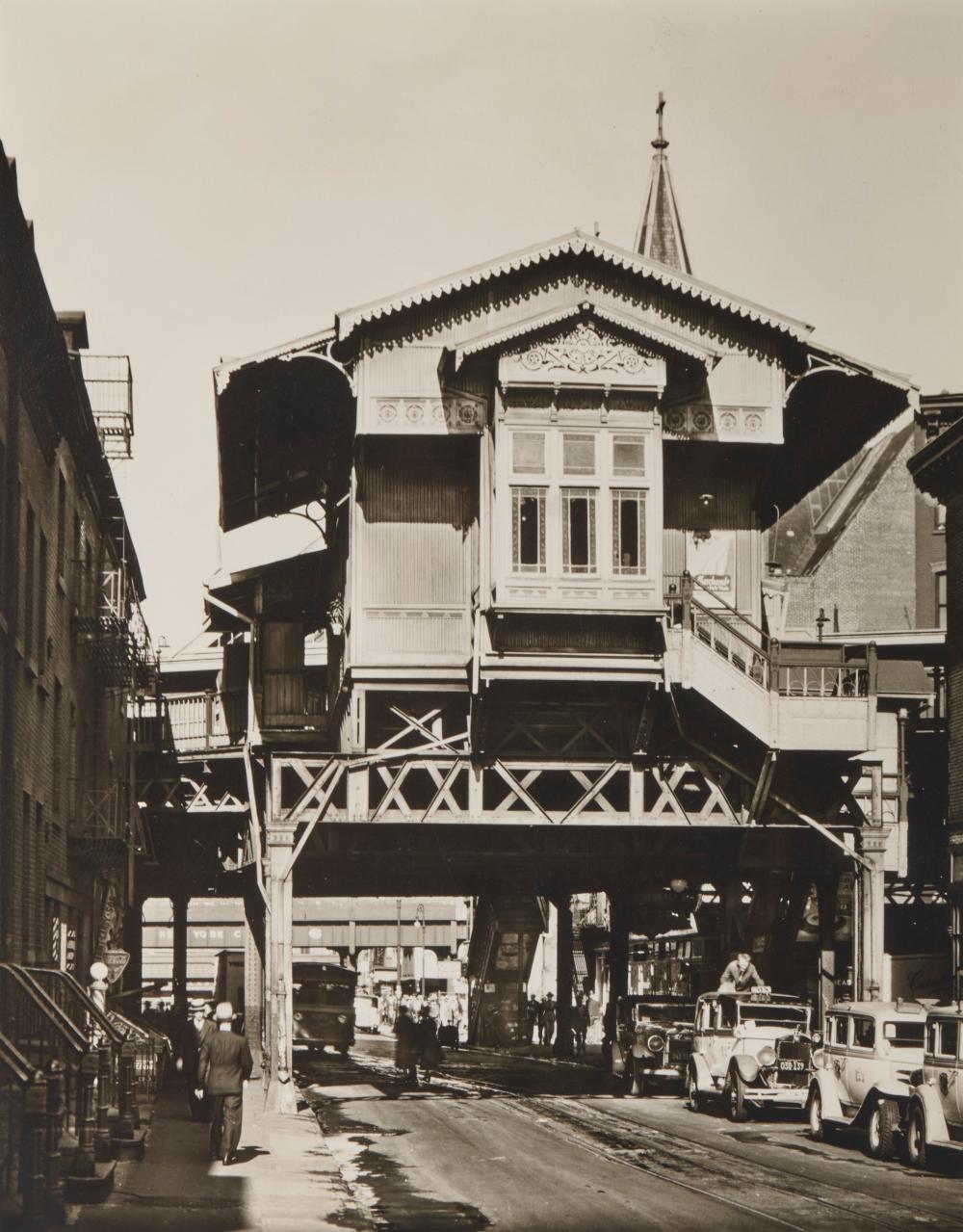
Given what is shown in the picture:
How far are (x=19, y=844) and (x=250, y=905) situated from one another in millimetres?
16799

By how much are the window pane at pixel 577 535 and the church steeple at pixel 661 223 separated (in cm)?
Answer: 4179

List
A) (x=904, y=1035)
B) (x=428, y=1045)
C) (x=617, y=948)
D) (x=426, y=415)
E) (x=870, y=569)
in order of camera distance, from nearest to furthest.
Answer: (x=904, y=1035) < (x=426, y=415) < (x=428, y=1045) < (x=617, y=948) < (x=870, y=569)

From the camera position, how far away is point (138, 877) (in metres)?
49.0

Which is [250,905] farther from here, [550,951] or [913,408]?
[550,951]

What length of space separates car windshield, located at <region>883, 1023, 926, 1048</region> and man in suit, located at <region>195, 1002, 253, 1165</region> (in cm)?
865

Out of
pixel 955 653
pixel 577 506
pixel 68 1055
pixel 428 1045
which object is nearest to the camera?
pixel 68 1055

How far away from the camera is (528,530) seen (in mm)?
→ 31281

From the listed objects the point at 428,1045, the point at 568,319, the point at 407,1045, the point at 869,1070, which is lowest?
the point at 428,1045

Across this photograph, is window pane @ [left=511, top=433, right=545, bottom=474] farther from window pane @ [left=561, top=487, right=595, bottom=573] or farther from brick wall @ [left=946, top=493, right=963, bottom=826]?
brick wall @ [left=946, top=493, right=963, bottom=826]

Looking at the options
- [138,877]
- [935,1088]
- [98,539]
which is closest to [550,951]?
[138,877]

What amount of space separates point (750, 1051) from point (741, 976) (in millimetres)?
3093

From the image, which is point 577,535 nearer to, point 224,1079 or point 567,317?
point 567,317

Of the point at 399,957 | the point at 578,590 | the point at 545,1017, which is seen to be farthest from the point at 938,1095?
the point at 399,957

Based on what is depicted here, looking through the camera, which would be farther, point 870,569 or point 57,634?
point 870,569
